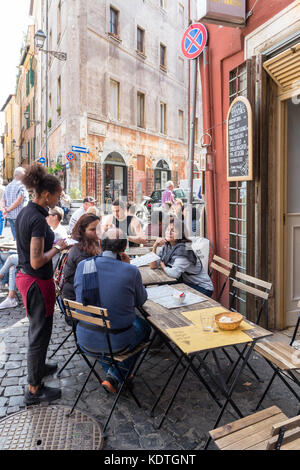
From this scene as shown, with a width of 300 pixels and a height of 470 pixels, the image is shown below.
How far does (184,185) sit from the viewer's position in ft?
60.5

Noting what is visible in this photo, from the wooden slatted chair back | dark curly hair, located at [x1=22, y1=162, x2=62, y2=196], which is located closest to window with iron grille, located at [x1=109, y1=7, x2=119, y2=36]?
dark curly hair, located at [x1=22, y1=162, x2=62, y2=196]

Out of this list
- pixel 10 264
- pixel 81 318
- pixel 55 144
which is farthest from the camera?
pixel 55 144

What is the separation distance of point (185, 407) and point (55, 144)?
19.5 metres

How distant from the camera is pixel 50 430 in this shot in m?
2.94

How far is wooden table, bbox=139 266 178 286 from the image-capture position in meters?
4.07

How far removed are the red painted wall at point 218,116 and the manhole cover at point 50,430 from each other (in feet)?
10.9

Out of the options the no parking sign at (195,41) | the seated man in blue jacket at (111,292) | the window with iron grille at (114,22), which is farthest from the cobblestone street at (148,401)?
the window with iron grille at (114,22)

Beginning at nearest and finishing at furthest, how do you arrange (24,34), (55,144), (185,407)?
1. (185,407)
2. (55,144)
3. (24,34)

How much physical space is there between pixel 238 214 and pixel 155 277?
1.80 metres

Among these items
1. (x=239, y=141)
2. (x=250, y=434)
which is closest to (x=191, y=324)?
(x=250, y=434)

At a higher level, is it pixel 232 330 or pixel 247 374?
pixel 232 330

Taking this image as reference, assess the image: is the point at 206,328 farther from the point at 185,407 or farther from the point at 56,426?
the point at 56,426
